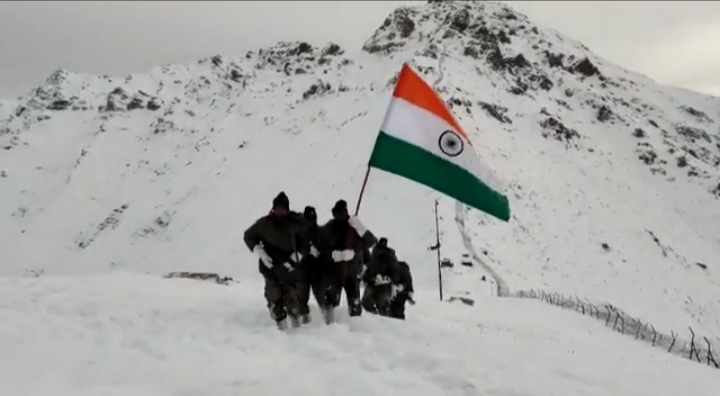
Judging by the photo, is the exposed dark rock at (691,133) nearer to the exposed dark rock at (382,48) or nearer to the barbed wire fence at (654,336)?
the exposed dark rock at (382,48)

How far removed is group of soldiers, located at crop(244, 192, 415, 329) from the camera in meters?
8.33

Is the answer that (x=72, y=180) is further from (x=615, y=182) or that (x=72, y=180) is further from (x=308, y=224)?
(x=308, y=224)

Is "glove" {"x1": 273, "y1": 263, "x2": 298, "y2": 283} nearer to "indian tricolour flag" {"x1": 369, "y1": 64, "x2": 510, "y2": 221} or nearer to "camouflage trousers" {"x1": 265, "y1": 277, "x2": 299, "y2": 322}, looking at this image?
"camouflage trousers" {"x1": 265, "y1": 277, "x2": 299, "y2": 322}

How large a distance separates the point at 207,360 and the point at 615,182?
55.5 m

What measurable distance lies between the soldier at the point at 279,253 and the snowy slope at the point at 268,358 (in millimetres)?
338

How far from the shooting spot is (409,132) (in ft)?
30.5

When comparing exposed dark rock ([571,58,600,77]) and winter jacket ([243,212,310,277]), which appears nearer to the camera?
winter jacket ([243,212,310,277])

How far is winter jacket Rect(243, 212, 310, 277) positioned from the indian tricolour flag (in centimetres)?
165

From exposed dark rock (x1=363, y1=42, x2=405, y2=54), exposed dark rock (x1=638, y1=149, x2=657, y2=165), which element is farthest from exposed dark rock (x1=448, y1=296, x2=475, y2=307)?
exposed dark rock (x1=363, y1=42, x2=405, y2=54)

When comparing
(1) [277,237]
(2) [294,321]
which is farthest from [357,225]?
(2) [294,321]

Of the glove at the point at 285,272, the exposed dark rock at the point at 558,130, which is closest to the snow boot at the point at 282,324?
the glove at the point at 285,272

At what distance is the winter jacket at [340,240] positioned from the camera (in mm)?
8625

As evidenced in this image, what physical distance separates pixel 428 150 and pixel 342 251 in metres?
2.07

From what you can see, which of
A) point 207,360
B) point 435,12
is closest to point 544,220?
point 207,360
